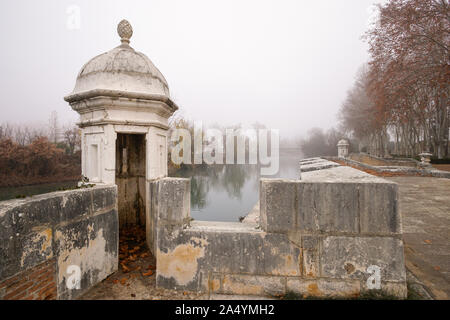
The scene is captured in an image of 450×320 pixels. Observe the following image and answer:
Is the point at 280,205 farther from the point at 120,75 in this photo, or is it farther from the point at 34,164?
the point at 34,164

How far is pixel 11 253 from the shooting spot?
5.52 ft

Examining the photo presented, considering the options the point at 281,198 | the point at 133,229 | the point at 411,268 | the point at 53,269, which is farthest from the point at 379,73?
the point at 53,269

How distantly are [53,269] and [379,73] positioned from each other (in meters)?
13.0

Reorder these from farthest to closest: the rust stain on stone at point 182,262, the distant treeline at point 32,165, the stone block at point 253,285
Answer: the distant treeline at point 32,165 → the rust stain on stone at point 182,262 → the stone block at point 253,285

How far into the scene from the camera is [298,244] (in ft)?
7.10

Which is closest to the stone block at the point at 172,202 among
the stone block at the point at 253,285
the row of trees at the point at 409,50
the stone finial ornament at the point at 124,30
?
the stone block at the point at 253,285

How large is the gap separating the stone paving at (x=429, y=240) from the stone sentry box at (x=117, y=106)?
3.69 meters

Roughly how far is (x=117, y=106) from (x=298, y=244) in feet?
9.68

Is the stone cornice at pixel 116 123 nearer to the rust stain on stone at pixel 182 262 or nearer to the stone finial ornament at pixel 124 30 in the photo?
the stone finial ornament at pixel 124 30

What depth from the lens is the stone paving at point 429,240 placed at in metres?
2.34

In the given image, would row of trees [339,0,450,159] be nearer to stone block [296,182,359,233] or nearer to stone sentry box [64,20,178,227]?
stone block [296,182,359,233]

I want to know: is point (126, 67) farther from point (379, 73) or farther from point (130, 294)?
point (379, 73)

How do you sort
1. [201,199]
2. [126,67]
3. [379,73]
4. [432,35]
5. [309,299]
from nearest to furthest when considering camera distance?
[309,299], [126,67], [432,35], [379,73], [201,199]
